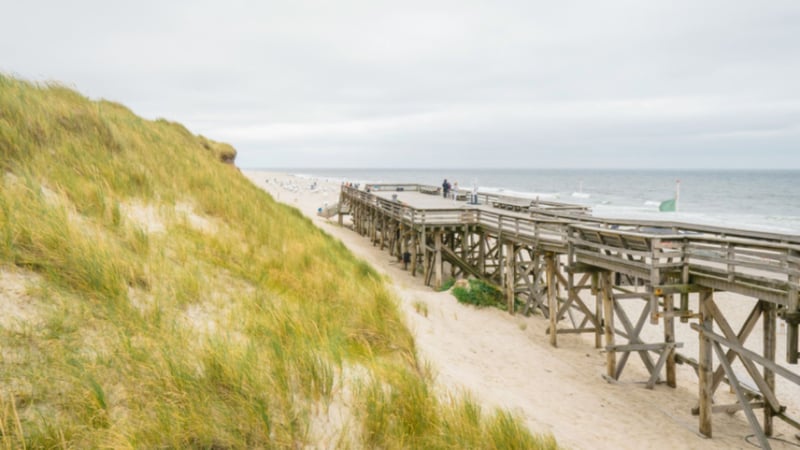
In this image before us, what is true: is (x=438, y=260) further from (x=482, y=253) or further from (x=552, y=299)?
(x=552, y=299)

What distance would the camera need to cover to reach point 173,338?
4.52m

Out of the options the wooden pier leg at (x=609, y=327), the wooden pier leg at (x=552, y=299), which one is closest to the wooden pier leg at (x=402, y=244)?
the wooden pier leg at (x=552, y=299)

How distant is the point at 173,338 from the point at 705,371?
937 cm

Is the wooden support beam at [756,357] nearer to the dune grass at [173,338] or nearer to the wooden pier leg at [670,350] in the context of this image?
the wooden pier leg at [670,350]

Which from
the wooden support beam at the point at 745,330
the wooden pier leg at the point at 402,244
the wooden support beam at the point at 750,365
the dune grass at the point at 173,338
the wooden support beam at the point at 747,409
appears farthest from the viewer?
the wooden pier leg at the point at 402,244

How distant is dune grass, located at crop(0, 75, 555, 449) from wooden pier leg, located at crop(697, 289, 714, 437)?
17.3ft

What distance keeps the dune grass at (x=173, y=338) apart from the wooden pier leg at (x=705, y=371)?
529cm

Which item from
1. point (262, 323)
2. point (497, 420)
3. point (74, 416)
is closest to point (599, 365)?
point (497, 420)

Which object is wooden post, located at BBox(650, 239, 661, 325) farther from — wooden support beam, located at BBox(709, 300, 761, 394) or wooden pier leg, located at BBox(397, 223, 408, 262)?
wooden pier leg, located at BBox(397, 223, 408, 262)

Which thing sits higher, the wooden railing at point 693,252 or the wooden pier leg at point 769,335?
the wooden railing at point 693,252

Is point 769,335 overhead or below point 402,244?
overhead

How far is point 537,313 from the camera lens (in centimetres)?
1606

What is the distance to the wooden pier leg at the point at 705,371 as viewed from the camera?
8.64 meters

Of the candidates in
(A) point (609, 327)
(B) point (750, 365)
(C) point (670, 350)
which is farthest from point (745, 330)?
(A) point (609, 327)
